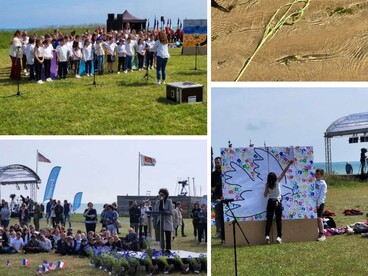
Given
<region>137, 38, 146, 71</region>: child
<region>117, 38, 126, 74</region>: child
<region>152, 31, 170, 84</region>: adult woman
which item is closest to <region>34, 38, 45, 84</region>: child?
<region>117, 38, 126, 74</region>: child

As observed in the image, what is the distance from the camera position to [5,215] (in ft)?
17.7

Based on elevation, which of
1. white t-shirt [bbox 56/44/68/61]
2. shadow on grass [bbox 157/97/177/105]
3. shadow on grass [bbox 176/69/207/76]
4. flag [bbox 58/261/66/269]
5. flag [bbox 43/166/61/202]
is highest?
white t-shirt [bbox 56/44/68/61]

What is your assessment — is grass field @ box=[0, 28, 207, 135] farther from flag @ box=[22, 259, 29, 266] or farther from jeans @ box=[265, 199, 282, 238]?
flag @ box=[22, 259, 29, 266]

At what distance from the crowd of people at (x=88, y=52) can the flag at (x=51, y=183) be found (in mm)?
1281

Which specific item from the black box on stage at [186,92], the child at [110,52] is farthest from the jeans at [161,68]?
the child at [110,52]

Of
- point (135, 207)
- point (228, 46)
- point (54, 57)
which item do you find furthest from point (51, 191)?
point (54, 57)

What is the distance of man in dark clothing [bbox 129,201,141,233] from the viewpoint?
5.41 m

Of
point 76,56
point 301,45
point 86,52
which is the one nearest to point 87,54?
point 86,52

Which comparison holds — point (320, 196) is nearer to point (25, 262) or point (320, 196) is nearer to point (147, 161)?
point (147, 161)

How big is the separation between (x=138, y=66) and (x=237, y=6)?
8.16ft

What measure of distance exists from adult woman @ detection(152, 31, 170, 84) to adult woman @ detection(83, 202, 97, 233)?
1.49 meters

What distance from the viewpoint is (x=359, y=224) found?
6121 millimetres

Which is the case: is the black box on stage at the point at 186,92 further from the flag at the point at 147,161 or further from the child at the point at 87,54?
the child at the point at 87,54

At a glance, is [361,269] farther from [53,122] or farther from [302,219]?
[53,122]
